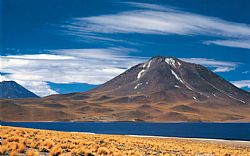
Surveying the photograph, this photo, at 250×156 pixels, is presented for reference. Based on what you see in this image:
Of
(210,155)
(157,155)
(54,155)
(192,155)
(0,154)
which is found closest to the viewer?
(0,154)

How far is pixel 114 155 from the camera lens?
868 inches

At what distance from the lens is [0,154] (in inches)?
709

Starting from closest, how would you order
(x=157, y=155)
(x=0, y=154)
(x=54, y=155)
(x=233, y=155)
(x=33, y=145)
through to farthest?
(x=0, y=154)
(x=54, y=155)
(x=33, y=145)
(x=157, y=155)
(x=233, y=155)

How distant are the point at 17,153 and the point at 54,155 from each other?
6.18ft

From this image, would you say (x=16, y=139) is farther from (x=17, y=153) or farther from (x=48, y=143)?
(x=17, y=153)

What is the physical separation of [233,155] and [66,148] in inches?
765

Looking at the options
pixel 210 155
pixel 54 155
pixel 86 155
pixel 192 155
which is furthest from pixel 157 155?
pixel 54 155

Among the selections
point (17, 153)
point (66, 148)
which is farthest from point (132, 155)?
point (17, 153)

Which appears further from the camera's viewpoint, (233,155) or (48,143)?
(233,155)

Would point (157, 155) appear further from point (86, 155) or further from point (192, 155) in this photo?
point (86, 155)

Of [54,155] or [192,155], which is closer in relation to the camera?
[54,155]

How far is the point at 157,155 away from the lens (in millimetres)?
29016

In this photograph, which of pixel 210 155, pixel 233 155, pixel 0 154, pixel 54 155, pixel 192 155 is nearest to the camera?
pixel 0 154

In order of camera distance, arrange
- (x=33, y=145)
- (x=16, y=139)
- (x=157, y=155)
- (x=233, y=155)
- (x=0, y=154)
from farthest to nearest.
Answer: (x=233, y=155), (x=157, y=155), (x=16, y=139), (x=33, y=145), (x=0, y=154)
